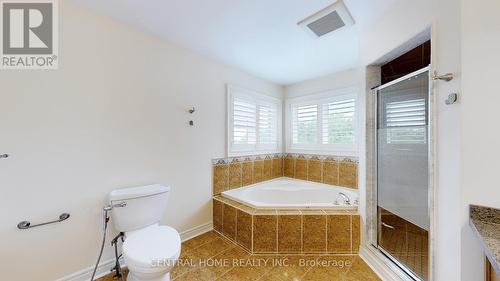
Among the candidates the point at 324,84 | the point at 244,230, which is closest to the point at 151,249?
the point at 244,230

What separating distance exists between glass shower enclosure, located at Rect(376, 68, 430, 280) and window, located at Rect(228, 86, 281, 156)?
1641mm

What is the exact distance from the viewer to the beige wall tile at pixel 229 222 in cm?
223

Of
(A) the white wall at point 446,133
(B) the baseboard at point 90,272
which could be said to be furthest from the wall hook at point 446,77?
(B) the baseboard at point 90,272

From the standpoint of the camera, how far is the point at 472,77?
105 cm

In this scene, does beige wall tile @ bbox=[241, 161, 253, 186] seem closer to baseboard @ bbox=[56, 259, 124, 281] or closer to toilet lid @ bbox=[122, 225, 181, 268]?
toilet lid @ bbox=[122, 225, 181, 268]

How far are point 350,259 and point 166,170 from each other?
6.62 ft

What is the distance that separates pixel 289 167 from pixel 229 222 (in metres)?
1.60

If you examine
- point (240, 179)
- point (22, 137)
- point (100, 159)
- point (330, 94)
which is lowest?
point (240, 179)

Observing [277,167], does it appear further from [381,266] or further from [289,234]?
[381,266]

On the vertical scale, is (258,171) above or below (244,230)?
above

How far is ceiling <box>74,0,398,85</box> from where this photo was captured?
153 centimetres

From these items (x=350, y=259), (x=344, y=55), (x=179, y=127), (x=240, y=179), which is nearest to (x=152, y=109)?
(x=179, y=127)

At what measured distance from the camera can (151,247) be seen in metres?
1.41

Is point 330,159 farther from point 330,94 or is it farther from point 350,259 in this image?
point 350,259
